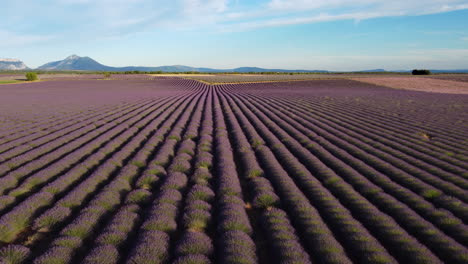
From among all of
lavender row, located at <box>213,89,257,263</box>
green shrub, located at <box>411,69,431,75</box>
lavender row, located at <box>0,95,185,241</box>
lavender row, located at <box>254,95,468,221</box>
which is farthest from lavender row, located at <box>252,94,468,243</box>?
green shrub, located at <box>411,69,431,75</box>

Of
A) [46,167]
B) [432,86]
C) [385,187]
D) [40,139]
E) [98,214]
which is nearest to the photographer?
[98,214]

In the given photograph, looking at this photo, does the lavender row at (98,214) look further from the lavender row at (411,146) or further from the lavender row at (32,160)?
the lavender row at (411,146)

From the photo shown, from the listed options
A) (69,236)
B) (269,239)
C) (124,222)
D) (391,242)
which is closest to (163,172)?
(124,222)

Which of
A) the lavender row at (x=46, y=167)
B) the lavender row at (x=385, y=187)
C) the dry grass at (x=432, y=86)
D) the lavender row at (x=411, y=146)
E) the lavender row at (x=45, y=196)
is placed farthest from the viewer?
the dry grass at (x=432, y=86)

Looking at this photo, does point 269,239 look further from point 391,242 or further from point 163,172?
point 163,172

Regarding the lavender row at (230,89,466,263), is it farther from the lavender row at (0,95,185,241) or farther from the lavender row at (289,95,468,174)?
the lavender row at (0,95,185,241)

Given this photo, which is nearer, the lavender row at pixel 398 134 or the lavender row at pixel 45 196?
the lavender row at pixel 45 196

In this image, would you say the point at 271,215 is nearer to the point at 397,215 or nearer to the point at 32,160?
the point at 397,215

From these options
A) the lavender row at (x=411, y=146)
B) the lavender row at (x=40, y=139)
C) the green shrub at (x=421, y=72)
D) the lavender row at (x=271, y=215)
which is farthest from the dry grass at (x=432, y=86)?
the lavender row at (x=40, y=139)

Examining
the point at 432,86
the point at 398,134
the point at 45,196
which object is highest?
the point at 45,196

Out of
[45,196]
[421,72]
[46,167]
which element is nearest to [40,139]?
A: [46,167]

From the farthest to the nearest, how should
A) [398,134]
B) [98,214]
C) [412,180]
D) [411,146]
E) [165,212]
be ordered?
1. [398,134]
2. [411,146]
3. [412,180]
4. [165,212]
5. [98,214]
